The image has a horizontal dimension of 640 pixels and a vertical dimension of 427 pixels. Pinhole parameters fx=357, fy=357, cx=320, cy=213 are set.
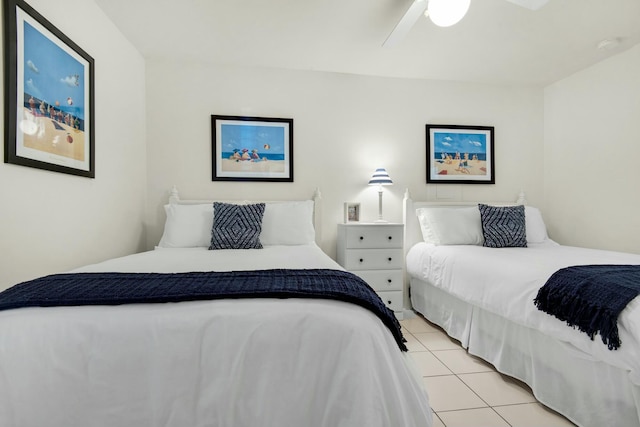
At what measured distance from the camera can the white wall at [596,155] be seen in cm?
284

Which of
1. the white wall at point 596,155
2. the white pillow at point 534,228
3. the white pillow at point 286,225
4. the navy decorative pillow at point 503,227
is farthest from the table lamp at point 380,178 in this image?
the white wall at point 596,155

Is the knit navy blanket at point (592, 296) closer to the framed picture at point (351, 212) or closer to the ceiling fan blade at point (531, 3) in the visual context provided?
the ceiling fan blade at point (531, 3)

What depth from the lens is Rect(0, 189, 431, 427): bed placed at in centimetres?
100

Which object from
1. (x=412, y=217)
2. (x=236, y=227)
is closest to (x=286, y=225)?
(x=236, y=227)

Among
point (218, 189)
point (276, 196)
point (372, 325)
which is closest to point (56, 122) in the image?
point (218, 189)

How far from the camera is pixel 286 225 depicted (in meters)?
2.78

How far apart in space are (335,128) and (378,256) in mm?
1271

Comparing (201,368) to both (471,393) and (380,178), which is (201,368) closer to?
(471,393)

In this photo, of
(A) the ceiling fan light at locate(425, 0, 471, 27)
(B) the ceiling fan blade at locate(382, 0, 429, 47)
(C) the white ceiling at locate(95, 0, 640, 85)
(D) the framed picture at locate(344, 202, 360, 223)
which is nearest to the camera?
(A) the ceiling fan light at locate(425, 0, 471, 27)

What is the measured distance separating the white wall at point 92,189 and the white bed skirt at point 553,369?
256 cm

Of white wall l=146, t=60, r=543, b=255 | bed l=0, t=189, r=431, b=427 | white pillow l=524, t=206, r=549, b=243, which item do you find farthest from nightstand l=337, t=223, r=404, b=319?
bed l=0, t=189, r=431, b=427

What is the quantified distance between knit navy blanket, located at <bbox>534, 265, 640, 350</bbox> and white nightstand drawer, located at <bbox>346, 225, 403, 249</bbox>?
1372 mm

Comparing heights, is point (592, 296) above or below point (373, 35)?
below

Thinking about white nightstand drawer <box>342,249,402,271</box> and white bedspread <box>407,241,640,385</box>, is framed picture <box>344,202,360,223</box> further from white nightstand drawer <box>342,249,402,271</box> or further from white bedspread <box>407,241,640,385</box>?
white bedspread <box>407,241,640,385</box>
